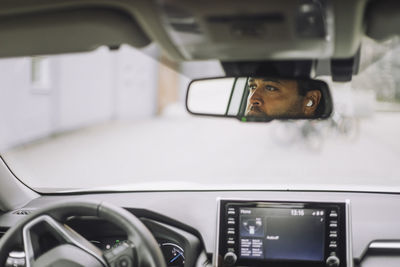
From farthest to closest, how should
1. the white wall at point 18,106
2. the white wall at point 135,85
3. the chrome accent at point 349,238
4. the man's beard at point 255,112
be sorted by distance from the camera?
the white wall at point 135,85 < the white wall at point 18,106 < the chrome accent at point 349,238 < the man's beard at point 255,112

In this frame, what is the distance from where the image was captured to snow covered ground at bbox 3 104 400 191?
8633 millimetres

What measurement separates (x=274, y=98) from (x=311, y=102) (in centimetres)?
20

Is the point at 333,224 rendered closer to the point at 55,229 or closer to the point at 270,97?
the point at 270,97

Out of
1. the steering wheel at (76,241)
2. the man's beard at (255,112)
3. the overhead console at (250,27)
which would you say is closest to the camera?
the overhead console at (250,27)

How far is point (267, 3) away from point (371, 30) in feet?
1.25

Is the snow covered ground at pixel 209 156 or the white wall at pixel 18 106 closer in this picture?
the snow covered ground at pixel 209 156

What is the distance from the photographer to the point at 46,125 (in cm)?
1370

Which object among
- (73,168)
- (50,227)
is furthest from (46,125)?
(50,227)

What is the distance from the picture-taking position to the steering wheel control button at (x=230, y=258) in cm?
306

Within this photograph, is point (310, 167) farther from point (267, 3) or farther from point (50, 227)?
point (267, 3)

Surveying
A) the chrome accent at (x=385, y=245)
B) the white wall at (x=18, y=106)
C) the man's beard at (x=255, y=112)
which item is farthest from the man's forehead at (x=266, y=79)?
the white wall at (x=18, y=106)

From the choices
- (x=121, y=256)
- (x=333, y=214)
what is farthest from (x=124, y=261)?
(x=333, y=214)

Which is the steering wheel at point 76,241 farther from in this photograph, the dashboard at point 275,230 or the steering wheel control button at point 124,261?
the dashboard at point 275,230

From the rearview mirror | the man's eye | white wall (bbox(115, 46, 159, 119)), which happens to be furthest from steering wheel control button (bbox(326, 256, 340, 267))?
white wall (bbox(115, 46, 159, 119))
